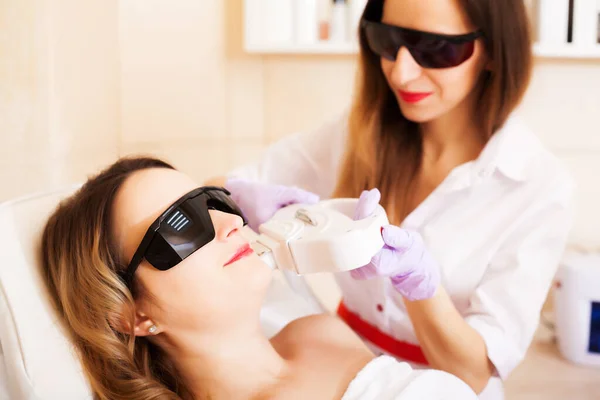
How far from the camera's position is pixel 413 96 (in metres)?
1.34

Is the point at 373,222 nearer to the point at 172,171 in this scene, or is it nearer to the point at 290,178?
the point at 172,171

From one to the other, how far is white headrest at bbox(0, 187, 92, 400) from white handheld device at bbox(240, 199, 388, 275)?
1.23 feet

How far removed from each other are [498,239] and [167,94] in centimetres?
129

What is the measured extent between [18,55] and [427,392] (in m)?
1.20

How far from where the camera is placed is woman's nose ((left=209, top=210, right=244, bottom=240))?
1071 millimetres

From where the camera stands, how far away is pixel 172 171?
112 cm

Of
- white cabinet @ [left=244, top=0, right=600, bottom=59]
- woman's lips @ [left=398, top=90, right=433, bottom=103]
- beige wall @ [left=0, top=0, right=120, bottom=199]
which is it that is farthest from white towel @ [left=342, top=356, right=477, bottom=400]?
white cabinet @ [left=244, top=0, right=600, bottom=59]

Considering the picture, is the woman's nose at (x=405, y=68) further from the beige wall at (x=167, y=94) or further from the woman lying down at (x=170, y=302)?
the beige wall at (x=167, y=94)

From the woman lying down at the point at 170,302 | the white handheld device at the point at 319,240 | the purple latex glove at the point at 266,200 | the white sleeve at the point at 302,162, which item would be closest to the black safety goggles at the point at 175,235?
the woman lying down at the point at 170,302

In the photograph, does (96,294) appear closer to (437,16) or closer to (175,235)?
(175,235)

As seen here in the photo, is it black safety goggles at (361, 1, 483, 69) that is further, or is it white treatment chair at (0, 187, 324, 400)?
black safety goggles at (361, 1, 483, 69)

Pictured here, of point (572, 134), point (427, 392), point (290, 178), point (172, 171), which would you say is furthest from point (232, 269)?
point (572, 134)

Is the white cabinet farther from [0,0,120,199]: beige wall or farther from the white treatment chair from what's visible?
the white treatment chair

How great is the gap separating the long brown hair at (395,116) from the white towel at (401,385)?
1.44ft
